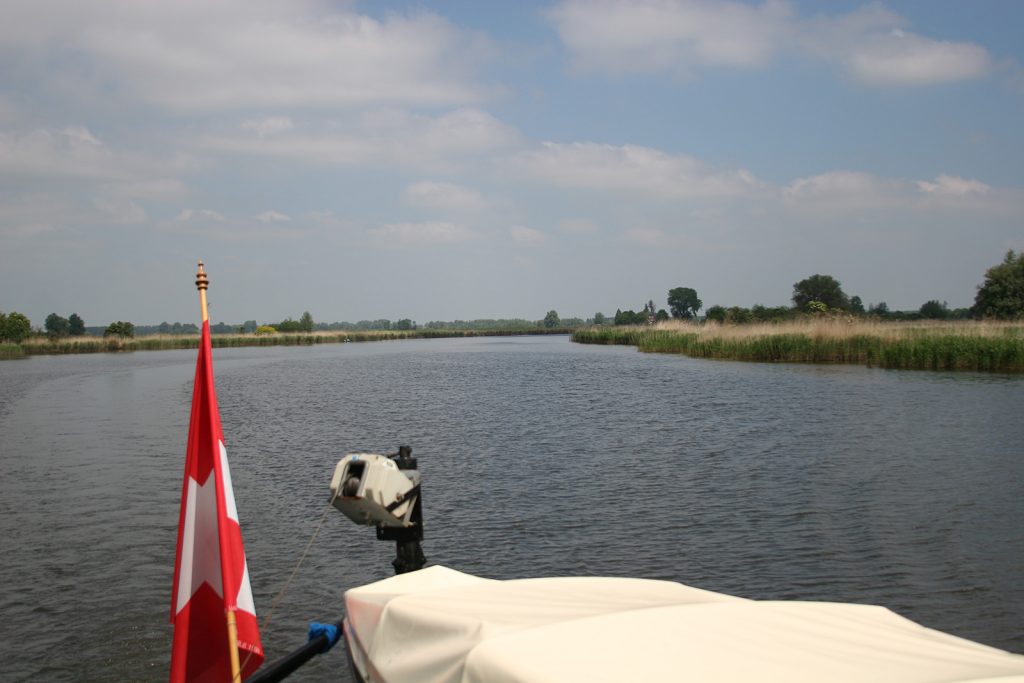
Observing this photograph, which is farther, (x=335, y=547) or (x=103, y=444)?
(x=103, y=444)

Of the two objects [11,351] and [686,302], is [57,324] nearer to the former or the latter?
[11,351]

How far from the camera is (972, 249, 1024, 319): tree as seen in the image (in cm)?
5319

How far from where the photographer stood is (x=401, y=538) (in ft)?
18.0

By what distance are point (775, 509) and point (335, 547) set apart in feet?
16.6

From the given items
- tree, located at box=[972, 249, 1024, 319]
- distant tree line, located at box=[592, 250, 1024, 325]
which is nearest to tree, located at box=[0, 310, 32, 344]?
distant tree line, located at box=[592, 250, 1024, 325]

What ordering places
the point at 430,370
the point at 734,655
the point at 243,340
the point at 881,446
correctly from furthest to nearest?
the point at 243,340 < the point at 430,370 < the point at 881,446 < the point at 734,655

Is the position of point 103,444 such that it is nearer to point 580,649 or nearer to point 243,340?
point 580,649

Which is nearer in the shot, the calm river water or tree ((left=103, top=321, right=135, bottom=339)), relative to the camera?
the calm river water

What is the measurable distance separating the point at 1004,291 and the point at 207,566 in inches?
2396

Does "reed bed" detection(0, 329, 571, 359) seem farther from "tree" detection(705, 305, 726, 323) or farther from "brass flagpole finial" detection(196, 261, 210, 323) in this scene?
"brass flagpole finial" detection(196, 261, 210, 323)

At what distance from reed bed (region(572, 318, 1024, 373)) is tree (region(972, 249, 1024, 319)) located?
2098 cm

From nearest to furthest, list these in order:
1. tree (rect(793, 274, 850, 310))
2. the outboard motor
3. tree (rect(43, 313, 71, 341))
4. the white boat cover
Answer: the white boat cover, the outboard motor, tree (rect(793, 274, 850, 310)), tree (rect(43, 313, 71, 341))

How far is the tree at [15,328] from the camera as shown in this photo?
6688 centimetres

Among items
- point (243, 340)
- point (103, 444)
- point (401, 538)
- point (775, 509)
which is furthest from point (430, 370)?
point (243, 340)
